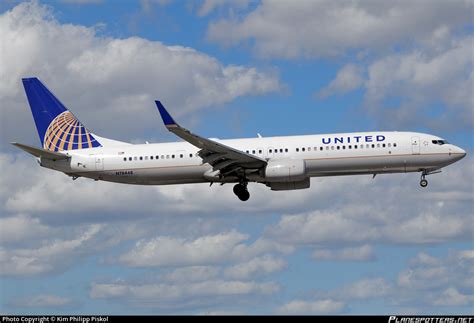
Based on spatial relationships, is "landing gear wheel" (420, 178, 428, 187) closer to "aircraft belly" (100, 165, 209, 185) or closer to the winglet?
"aircraft belly" (100, 165, 209, 185)

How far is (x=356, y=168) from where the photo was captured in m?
61.6

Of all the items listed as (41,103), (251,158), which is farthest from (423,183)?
(41,103)

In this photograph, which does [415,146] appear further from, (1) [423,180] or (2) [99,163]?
(2) [99,163]

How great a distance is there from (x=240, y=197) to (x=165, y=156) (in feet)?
21.5

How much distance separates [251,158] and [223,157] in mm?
2017

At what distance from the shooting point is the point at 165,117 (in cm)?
5641

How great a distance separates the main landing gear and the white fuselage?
1468mm

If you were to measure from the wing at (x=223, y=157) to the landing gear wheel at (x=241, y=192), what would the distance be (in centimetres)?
134

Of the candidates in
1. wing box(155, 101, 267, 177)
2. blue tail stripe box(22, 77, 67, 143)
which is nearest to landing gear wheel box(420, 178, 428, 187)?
wing box(155, 101, 267, 177)

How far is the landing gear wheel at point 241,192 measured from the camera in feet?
213

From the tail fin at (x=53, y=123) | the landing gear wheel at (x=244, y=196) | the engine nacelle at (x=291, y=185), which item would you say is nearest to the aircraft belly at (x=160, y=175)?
the landing gear wheel at (x=244, y=196)

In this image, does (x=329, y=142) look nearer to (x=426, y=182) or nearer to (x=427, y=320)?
(x=426, y=182)

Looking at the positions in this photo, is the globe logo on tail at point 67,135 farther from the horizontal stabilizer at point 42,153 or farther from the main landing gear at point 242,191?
the main landing gear at point 242,191

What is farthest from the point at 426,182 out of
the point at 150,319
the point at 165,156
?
the point at 150,319
